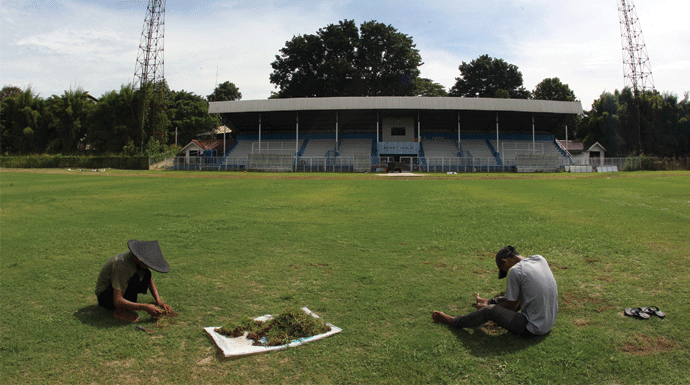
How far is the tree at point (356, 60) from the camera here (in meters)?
71.7

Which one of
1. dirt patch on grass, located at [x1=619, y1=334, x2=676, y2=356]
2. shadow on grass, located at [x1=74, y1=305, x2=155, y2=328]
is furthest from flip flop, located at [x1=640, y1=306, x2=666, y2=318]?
shadow on grass, located at [x1=74, y1=305, x2=155, y2=328]

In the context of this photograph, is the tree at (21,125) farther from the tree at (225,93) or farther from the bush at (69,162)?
the tree at (225,93)

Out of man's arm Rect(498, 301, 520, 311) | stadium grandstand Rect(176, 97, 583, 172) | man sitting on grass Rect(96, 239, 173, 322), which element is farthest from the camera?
stadium grandstand Rect(176, 97, 583, 172)

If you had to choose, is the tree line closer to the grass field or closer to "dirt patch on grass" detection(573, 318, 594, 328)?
the grass field

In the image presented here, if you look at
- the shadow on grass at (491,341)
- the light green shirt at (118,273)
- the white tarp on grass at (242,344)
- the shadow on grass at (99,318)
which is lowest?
the shadow on grass at (491,341)

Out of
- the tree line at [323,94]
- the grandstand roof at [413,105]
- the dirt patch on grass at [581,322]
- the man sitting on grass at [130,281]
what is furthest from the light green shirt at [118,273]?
the tree line at [323,94]

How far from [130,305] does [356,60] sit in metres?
71.7

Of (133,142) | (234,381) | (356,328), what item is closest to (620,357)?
(356,328)

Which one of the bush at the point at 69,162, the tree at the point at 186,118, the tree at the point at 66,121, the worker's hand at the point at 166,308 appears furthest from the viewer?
the tree at the point at 186,118

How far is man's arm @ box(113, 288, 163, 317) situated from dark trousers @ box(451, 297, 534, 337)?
381cm

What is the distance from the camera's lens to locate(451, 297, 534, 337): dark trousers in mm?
5121

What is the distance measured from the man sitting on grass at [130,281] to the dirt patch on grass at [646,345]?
554cm

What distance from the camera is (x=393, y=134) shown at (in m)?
54.8

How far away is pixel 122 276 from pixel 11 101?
226ft
